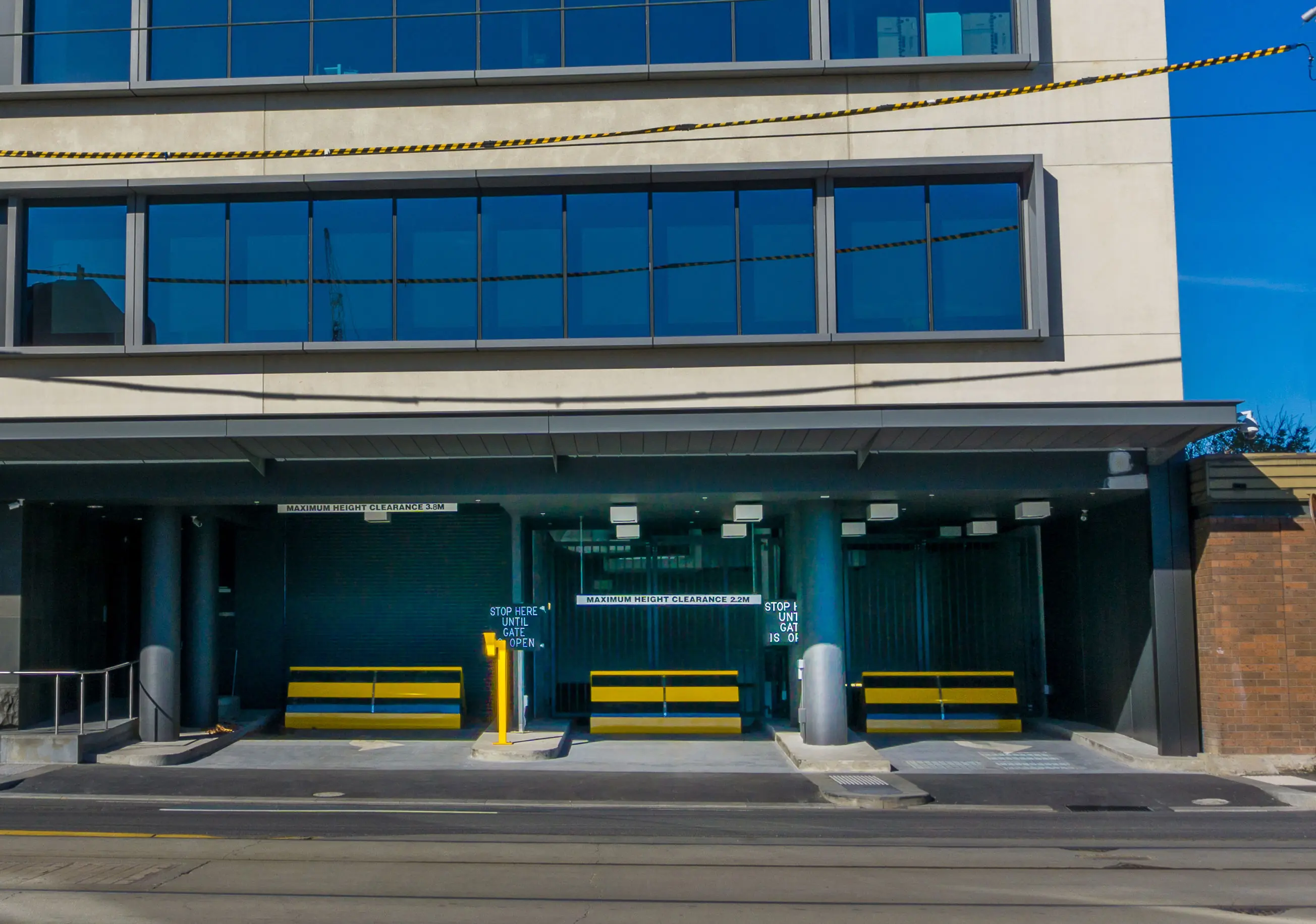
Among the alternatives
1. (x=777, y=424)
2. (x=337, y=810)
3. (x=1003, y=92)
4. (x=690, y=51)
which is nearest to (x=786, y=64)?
(x=690, y=51)

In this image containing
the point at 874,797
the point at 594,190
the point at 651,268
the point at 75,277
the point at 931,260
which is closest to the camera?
the point at 874,797

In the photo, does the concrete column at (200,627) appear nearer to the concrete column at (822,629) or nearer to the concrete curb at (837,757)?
the concrete curb at (837,757)

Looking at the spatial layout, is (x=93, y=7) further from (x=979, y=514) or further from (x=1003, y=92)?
(x=979, y=514)

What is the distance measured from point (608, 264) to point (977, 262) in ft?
17.6

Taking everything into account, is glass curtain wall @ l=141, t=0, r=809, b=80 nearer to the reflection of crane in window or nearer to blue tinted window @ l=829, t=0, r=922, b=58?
blue tinted window @ l=829, t=0, r=922, b=58

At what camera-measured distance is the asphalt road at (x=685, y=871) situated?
9039 millimetres

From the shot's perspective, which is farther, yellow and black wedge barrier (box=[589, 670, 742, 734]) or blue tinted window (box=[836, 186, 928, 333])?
yellow and black wedge barrier (box=[589, 670, 742, 734])

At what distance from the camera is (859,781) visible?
1614 centimetres

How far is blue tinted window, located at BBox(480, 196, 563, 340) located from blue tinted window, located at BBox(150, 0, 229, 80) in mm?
4702

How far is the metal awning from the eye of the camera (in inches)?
654

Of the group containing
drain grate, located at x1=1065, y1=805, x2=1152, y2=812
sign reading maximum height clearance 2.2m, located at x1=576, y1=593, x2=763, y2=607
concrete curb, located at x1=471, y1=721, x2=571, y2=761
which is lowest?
drain grate, located at x1=1065, y1=805, x2=1152, y2=812

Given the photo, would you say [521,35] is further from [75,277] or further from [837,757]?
[837,757]

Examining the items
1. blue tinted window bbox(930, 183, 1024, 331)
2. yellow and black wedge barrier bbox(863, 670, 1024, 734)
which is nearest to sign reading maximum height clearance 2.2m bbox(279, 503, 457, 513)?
blue tinted window bbox(930, 183, 1024, 331)

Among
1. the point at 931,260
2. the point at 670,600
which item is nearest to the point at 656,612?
the point at 670,600
